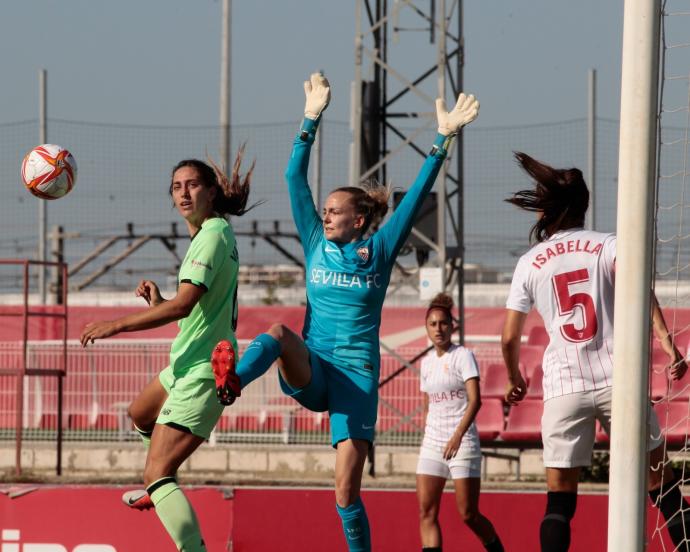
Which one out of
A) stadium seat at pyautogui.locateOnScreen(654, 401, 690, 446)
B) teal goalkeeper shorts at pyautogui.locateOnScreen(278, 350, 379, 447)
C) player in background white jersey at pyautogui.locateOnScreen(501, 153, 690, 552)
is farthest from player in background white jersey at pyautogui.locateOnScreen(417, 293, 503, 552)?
stadium seat at pyautogui.locateOnScreen(654, 401, 690, 446)

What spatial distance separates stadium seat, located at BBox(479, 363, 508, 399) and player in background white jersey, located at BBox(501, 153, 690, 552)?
813cm

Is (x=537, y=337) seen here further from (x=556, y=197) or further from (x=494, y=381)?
(x=556, y=197)

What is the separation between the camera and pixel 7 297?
25312 millimetres

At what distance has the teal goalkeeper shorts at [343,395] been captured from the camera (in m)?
6.01

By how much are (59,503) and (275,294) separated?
18.0 meters

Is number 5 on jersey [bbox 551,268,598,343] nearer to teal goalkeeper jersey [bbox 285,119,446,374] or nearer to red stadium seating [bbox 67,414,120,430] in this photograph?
teal goalkeeper jersey [bbox 285,119,446,374]

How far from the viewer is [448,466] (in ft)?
25.7

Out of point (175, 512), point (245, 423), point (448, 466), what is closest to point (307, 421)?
point (245, 423)

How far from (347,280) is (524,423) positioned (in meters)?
7.49

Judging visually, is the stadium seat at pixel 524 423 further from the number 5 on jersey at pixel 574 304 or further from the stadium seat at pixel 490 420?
the number 5 on jersey at pixel 574 304

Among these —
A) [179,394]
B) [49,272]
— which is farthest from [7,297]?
[179,394]

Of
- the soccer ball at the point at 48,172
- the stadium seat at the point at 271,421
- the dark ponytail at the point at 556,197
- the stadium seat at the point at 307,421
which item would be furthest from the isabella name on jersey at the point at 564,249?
the stadium seat at the point at 271,421

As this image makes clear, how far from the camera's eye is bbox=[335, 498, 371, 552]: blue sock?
6.02 meters

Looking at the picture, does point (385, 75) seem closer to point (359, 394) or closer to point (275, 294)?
point (359, 394)
